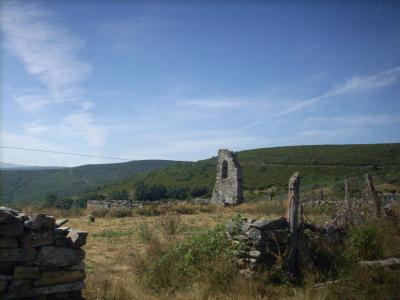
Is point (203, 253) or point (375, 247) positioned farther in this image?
point (375, 247)

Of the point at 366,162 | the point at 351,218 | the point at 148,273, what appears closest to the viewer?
the point at 148,273

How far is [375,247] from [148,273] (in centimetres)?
507

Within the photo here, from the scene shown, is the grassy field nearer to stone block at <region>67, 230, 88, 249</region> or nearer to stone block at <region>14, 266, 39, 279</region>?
stone block at <region>67, 230, 88, 249</region>

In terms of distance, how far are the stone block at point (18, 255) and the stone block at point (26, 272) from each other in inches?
5.0

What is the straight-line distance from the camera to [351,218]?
10.2 m

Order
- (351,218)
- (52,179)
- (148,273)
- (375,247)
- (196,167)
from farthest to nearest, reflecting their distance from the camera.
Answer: (52,179) < (196,167) < (351,218) < (375,247) < (148,273)

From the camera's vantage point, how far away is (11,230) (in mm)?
5766

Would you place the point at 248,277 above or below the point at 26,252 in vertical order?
below

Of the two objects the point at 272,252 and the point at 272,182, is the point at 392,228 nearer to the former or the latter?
the point at 272,252

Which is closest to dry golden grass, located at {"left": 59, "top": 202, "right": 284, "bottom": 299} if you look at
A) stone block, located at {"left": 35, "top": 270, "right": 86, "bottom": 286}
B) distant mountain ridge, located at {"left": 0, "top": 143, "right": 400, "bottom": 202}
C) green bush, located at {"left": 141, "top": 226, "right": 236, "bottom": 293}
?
green bush, located at {"left": 141, "top": 226, "right": 236, "bottom": 293}

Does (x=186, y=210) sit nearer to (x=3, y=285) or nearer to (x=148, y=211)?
(x=148, y=211)

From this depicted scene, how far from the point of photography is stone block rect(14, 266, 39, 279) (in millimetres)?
5730

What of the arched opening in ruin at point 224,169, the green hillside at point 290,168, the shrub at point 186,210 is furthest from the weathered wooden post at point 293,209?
the green hillside at point 290,168

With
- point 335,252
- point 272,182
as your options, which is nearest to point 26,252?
point 335,252
